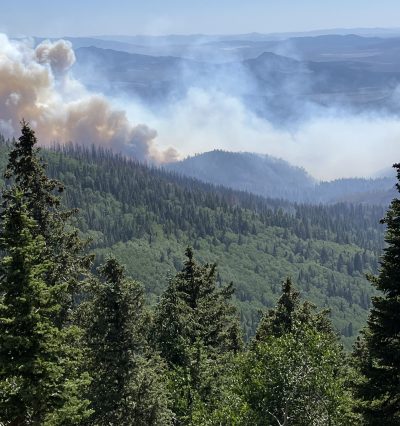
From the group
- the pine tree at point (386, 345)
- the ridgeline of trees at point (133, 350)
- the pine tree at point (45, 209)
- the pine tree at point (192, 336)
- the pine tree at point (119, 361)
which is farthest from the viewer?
the pine tree at point (192, 336)

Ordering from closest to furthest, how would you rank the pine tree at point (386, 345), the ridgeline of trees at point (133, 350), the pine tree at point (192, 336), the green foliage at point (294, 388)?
the ridgeline of trees at point (133, 350) < the pine tree at point (386, 345) < the green foliage at point (294, 388) < the pine tree at point (192, 336)

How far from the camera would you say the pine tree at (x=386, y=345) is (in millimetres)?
33062

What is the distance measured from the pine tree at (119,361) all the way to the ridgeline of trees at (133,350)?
0.07 meters

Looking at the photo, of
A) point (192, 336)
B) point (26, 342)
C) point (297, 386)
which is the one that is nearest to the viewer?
point (26, 342)

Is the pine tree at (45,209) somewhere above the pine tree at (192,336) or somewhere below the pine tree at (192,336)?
above

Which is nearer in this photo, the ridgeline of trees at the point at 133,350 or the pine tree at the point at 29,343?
the pine tree at the point at 29,343

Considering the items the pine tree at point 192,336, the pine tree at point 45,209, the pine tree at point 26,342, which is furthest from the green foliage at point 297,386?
the pine tree at point 45,209

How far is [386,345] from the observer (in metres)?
33.5

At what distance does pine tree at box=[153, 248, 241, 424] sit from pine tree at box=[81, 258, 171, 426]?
11.3ft

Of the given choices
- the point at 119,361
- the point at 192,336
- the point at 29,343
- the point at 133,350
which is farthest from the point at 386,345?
the point at 192,336

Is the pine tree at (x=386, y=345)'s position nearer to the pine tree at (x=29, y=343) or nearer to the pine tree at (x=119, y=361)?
the pine tree at (x=119, y=361)

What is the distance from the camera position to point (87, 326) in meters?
44.7

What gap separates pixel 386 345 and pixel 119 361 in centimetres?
1799

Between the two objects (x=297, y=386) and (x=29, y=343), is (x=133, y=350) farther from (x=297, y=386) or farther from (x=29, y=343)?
(x=29, y=343)
